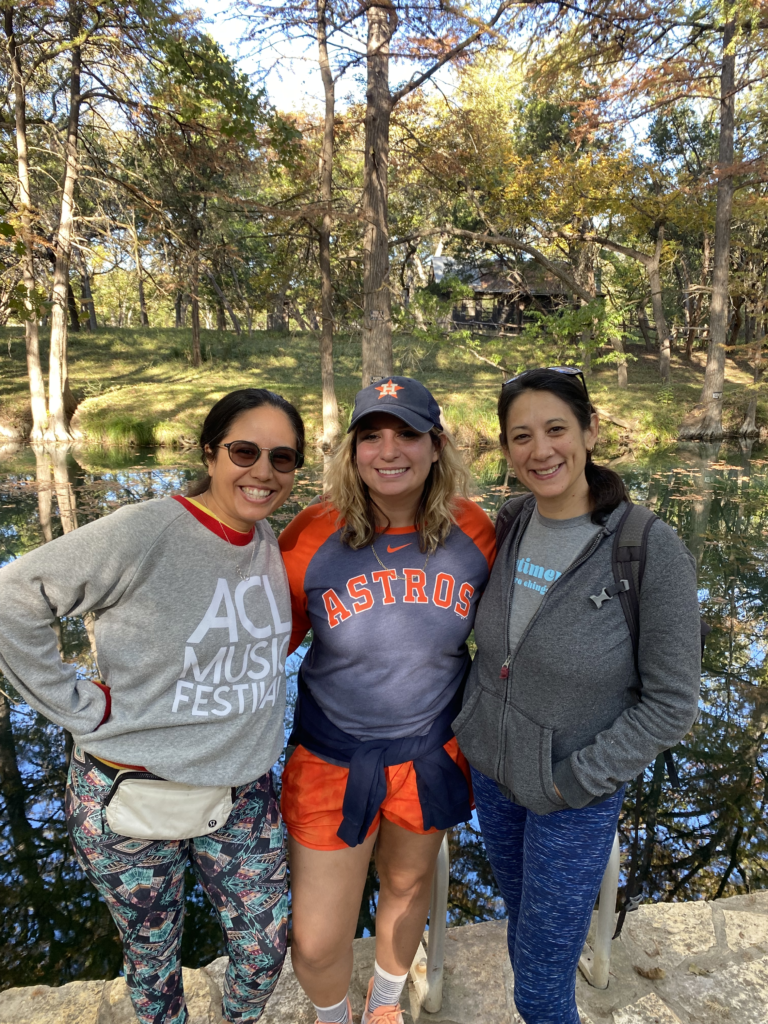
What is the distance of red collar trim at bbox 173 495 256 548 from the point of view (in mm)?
1638

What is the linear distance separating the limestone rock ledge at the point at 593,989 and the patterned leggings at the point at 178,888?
0.32 metres

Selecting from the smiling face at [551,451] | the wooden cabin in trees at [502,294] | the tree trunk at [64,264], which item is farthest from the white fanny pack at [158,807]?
the wooden cabin in trees at [502,294]

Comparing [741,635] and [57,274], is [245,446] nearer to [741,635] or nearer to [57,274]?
[741,635]

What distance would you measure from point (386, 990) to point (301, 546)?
1.45m

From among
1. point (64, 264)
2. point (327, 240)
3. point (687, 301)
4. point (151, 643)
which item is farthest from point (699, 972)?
point (687, 301)

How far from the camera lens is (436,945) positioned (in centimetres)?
195

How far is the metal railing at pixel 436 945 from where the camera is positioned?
1959 millimetres

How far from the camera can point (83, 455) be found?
1338cm

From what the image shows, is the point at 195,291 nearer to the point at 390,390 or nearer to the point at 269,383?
the point at 269,383

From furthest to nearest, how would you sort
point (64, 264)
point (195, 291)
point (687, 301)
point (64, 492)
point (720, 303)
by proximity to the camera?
point (687, 301) → point (720, 303) → point (64, 264) → point (195, 291) → point (64, 492)

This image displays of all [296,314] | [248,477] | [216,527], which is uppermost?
[296,314]

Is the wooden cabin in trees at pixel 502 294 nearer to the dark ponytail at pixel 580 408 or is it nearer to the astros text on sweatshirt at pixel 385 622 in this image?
the dark ponytail at pixel 580 408

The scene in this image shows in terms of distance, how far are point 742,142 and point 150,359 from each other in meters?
21.7

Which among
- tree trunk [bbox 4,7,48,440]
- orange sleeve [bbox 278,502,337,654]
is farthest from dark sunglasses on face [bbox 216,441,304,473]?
tree trunk [bbox 4,7,48,440]
